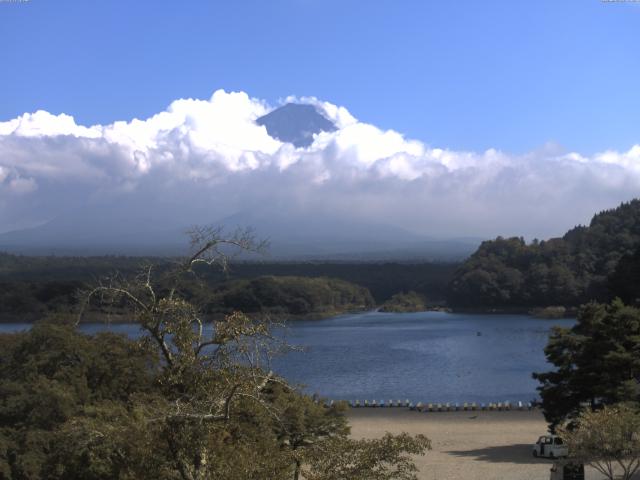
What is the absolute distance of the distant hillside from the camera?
61750 mm

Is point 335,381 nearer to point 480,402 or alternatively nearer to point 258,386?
point 480,402

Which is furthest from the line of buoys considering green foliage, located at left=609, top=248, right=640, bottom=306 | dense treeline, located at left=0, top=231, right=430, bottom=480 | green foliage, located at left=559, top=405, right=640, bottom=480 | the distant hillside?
the distant hillside

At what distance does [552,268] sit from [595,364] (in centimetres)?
5170

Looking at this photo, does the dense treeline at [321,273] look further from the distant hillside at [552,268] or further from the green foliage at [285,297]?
the distant hillside at [552,268]

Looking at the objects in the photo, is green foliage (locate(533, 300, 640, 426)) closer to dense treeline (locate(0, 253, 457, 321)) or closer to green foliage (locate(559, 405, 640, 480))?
green foliage (locate(559, 405, 640, 480))

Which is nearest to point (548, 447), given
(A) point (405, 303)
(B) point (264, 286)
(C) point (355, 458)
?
(C) point (355, 458)

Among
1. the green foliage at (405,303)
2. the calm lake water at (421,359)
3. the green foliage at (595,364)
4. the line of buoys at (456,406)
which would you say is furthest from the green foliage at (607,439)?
the green foliage at (405,303)

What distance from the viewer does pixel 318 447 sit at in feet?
19.8

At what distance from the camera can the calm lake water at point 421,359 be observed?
27.4 metres

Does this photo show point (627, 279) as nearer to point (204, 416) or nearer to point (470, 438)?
point (470, 438)

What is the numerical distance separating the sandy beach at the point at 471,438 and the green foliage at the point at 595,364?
123cm

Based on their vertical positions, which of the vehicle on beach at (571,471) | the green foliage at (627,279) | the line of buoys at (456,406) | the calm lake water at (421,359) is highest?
the green foliage at (627,279)

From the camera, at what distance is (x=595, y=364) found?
13930 millimetres

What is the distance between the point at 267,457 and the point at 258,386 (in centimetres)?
61
